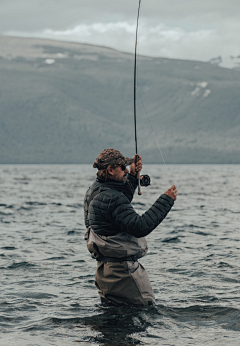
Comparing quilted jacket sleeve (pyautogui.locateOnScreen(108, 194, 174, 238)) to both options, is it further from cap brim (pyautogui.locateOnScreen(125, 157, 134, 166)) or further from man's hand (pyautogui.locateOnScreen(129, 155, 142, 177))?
man's hand (pyautogui.locateOnScreen(129, 155, 142, 177))

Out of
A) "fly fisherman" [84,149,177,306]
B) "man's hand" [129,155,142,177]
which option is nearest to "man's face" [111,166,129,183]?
"fly fisherman" [84,149,177,306]

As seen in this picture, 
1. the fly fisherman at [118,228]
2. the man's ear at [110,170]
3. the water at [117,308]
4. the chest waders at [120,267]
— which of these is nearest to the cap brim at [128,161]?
the fly fisherman at [118,228]

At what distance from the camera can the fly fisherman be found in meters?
5.21

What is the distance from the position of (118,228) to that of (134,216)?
11.5 inches

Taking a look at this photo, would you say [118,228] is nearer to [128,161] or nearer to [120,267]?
[120,267]

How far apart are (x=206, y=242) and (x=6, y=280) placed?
6076 millimetres

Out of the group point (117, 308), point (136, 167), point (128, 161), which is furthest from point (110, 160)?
point (117, 308)

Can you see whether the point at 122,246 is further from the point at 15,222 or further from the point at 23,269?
the point at 15,222

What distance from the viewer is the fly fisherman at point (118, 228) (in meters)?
5.21

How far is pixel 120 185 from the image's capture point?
5.46m

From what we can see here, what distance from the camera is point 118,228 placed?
535 cm

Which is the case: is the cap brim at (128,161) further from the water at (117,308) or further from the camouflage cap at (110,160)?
the water at (117,308)

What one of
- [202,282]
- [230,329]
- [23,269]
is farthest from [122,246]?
[23,269]

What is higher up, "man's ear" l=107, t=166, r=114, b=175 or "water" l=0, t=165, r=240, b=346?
"man's ear" l=107, t=166, r=114, b=175
